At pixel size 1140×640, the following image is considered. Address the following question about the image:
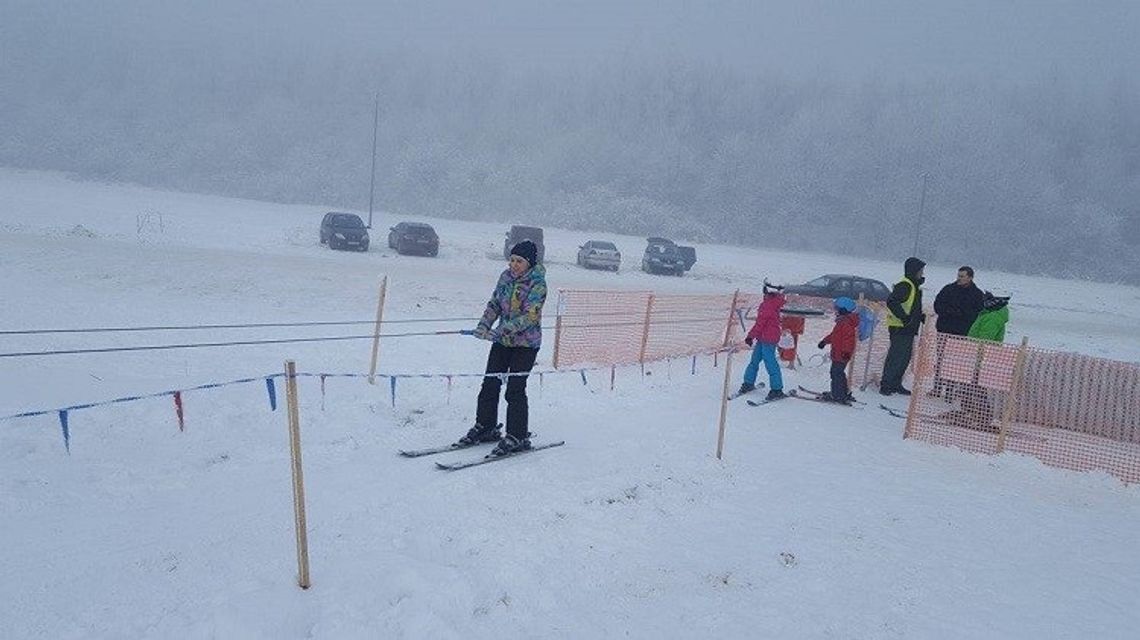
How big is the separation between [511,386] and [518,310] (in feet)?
2.34

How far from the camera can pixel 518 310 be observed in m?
6.35

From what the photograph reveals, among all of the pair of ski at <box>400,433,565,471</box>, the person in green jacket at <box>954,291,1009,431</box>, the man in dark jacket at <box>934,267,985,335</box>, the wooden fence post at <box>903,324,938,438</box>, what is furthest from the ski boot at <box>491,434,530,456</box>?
the man in dark jacket at <box>934,267,985,335</box>

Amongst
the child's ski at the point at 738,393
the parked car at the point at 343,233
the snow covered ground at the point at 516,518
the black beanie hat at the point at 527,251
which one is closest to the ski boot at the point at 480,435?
the snow covered ground at the point at 516,518

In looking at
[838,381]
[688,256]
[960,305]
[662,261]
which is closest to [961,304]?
[960,305]

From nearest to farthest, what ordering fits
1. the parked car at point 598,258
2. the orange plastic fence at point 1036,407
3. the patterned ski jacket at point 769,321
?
1. the orange plastic fence at point 1036,407
2. the patterned ski jacket at point 769,321
3. the parked car at point 598,258

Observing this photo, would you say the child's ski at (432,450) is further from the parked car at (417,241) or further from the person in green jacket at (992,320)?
the parked car at (417,241)

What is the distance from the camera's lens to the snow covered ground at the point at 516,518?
13.1 feet

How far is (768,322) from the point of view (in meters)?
9.51

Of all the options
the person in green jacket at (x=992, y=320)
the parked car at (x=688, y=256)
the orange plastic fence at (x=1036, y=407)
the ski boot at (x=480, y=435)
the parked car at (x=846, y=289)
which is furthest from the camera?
the parked car at (x=688, y=256)

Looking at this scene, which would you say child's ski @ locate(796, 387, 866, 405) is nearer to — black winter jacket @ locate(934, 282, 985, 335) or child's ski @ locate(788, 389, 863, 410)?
child's ski @ locate(788, 389, 863, 410)

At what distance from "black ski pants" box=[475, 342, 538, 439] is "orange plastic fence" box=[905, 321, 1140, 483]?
15.3ft

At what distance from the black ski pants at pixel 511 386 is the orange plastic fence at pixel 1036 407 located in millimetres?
4670

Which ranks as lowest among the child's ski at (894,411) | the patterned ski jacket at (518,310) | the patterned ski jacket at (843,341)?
the child's ski at (894,411)

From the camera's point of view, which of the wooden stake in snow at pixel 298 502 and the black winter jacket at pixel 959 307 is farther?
the black winter jacket at pixel 959 307
